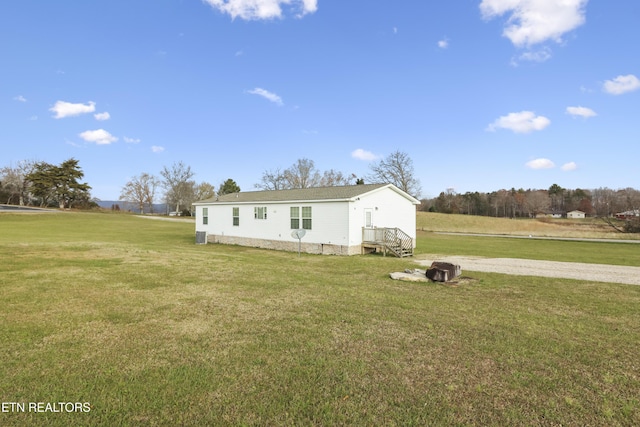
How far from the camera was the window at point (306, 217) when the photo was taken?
1834 cm

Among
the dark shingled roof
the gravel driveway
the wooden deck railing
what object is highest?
the dark shingled roof

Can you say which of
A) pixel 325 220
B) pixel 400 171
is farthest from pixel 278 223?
pixel 400 171

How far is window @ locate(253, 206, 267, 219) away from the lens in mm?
20422

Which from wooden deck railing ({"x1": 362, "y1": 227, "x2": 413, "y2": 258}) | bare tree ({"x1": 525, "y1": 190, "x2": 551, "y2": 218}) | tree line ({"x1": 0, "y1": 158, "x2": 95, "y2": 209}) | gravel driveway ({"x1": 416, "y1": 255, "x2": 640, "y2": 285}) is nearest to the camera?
gravel driveway ({"x1": 416, "y1": 255, "x2": 640, "y2": 285})

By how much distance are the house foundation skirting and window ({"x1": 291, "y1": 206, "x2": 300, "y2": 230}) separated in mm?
858

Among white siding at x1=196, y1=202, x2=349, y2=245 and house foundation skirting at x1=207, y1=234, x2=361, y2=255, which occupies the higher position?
white siding at x1=196, y1=202, x2=349, y2=245

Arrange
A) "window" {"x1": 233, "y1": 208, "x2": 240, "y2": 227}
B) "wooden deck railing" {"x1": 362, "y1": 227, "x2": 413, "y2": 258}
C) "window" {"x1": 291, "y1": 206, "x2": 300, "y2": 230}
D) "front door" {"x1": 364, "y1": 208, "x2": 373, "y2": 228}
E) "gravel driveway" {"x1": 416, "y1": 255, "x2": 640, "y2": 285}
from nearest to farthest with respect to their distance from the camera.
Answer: "gravel driveway" {"x1": 416, "y1": 255, "x2": 640, "y2": 285} → "wooden deck railing" {"x1": 362, "y1": 227, "x2": 413, "y2": 258} → "front door" {"x1": 364, "y1": 208, "x2": 373, "y2": 228} → "window" {"x1": 291, "y1": 206, "x2": 300, "y2": 230} → "window" {"x1": 233, "y1": 208, "x2": 240, "y2": 227}

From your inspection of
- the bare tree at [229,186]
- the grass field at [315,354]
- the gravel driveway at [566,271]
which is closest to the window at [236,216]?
the grass field at [315,354]

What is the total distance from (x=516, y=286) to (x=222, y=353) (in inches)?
309

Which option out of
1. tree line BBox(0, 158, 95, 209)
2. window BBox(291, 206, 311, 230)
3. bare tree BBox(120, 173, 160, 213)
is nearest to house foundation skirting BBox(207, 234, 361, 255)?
window BBox(291, 206, 311, 230)

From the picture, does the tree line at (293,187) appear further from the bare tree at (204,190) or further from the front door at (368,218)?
the front door at (368,218)

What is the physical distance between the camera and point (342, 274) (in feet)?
34.1

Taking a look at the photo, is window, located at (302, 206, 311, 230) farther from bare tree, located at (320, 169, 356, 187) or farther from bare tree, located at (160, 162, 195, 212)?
bare tree, located at (160, 162, 195, 212)

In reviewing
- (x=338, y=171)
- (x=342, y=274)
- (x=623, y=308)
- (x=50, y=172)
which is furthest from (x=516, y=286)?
(x=50, y=172)
